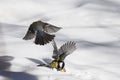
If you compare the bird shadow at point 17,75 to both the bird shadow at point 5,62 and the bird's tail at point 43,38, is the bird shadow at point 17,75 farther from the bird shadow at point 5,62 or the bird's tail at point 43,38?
the bird's tail at point 43,38

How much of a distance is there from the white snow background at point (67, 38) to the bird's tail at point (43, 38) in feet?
0.66

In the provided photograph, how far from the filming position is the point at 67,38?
3.38 metres

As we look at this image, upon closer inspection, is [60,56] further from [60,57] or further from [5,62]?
[5,62]

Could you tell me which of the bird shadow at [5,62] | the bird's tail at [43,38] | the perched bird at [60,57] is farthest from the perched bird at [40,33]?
the bird shadow at [5,62]

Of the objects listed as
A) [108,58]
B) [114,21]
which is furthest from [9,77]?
[114,21]

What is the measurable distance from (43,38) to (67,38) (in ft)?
2.70

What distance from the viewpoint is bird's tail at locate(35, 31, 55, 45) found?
2.53 metres

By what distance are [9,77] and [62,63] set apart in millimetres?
317

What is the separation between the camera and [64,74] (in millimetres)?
2604

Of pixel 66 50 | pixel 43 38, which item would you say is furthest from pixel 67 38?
pixel 43 38

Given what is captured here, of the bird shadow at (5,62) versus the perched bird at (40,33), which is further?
the bird shadow at (5,62)

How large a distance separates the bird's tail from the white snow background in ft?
0.66

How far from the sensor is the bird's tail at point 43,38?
2.53m

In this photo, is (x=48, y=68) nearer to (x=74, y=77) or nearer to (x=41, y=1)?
(x=74, y=77)
